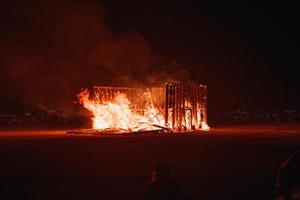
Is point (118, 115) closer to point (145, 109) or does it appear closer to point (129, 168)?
point (145, 109)

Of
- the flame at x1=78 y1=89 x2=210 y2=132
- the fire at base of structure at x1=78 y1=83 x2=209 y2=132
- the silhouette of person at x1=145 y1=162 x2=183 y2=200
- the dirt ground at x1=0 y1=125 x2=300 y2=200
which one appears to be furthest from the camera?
the fire at base of structure at x1=78 y1=83 x2=209 y2=132

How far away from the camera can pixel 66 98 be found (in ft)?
159

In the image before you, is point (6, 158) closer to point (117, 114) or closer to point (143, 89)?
point (117, 114)

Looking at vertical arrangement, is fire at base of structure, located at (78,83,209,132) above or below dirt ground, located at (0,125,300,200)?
above

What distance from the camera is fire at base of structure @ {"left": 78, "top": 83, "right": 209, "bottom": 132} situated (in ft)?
144

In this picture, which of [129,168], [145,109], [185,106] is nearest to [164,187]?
[129,168]

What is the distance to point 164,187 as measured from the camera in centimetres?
762

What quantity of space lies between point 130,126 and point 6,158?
2077 centimetres

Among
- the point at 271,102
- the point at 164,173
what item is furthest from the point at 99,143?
the point at 271,102

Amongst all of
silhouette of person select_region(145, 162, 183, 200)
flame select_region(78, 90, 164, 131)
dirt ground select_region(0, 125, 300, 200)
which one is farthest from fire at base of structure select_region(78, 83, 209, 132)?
silhouette of person select_region(145, 162, 183, 200)

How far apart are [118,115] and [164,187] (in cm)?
3633

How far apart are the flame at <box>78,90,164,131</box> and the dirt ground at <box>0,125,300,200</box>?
1230 centimetres

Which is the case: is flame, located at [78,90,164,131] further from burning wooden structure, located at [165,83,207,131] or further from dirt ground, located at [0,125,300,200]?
dirt ground, located at [0,125,300,200]

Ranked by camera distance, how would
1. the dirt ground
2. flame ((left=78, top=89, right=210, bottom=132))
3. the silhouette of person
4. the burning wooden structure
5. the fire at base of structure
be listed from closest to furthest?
1. the silhouette of person
2. the dirt ground
3. flame ((left=78, top=89, right=210, bottom=132))
4. the fire at base of structure
5. the burning wooden structure
